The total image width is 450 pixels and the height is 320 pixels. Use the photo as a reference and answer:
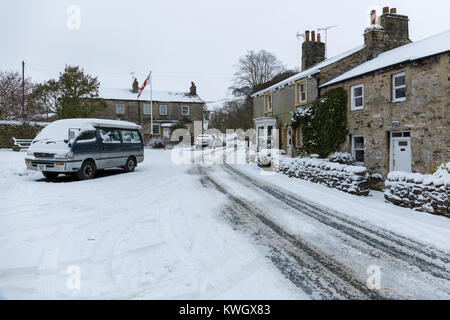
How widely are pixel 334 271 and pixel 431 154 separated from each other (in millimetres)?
9643

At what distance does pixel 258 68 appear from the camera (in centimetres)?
4588

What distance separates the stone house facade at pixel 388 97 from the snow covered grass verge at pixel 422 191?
3866 mm

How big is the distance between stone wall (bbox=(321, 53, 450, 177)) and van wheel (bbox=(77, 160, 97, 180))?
497 inches

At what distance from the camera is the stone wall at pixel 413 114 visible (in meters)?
10.6

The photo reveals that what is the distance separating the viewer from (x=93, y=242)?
4.62 m

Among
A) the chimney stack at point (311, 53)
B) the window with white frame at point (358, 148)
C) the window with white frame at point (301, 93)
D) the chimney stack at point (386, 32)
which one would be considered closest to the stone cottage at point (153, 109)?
the chimney stack at point (311, 53)

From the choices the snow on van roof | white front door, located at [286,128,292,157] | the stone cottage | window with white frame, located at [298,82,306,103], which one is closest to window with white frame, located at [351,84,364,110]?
window with white frame, located at [298,82,306,103]

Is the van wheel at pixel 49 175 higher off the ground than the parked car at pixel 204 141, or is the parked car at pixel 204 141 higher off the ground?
the parked car at pixel 204 141

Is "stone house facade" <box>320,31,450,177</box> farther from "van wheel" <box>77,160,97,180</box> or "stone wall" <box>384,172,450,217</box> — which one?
"van wheel" <box>77,160,97,180</box>

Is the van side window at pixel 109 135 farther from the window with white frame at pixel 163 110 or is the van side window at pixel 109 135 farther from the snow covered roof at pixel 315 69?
the window with white frame at pixel 163 110

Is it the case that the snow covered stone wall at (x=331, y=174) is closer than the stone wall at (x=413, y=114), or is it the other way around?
the snow covered stone wall at (x=331, y=174)

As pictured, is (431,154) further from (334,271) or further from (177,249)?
(177,249)

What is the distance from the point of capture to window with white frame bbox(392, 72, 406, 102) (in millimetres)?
12312
